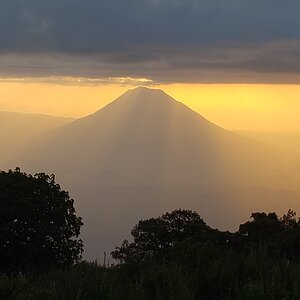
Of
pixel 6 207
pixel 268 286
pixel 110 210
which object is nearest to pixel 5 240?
pixel 6 207

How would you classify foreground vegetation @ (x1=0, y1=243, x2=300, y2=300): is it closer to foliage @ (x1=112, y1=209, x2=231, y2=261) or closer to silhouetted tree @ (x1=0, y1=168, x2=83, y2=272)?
silhouetted tree @ (x1=0, y1=168, x2=83, y2=272)

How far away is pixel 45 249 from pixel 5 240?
4.74ft

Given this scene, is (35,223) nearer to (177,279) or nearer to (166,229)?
(166,229)

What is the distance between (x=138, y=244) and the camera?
105 ft

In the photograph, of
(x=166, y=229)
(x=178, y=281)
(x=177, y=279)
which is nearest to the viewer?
(x=178, y=281)

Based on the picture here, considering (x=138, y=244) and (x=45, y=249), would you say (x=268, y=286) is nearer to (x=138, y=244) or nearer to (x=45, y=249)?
(x=45, y=249)

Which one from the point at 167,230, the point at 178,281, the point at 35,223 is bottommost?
the point at 167,230

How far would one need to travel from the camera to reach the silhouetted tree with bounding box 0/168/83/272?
23.3 m

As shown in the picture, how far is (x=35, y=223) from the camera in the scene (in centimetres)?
2420

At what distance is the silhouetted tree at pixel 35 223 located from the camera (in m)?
23.3

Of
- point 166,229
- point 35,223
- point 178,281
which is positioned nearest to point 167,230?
point 166,229

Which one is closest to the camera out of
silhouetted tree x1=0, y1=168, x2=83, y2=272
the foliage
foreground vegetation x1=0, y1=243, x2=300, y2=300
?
foreground vegetation x1=0, y1=243, x2=300, y2=300

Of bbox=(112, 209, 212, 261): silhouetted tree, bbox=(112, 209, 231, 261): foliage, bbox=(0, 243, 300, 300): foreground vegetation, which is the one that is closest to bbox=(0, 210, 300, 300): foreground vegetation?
bbox=(0, 243, 300, 300): foreground vegetation

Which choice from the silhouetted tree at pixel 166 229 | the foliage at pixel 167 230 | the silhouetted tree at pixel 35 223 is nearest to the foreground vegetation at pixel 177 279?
the silhouetted tree at pixel 35 223
